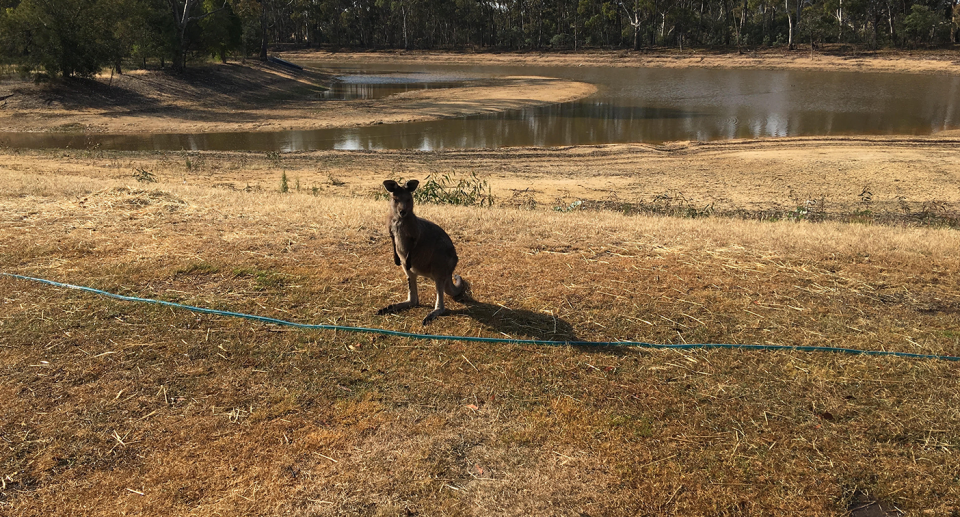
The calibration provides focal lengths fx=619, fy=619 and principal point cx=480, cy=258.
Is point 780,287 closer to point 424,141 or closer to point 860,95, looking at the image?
point 424,141

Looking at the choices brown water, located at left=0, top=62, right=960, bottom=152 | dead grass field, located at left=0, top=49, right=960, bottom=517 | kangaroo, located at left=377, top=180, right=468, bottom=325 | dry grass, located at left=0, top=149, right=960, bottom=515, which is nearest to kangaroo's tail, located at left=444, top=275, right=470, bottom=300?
kangaroo, located at left=377, top=180, right=468, bottom=325

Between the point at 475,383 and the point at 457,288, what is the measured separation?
58.6 inches

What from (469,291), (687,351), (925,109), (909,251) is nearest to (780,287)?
(687,351)

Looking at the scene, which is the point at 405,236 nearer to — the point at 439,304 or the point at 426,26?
the point at 439,304

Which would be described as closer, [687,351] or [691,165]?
[687,351]

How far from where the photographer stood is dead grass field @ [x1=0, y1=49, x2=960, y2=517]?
374 centimetres

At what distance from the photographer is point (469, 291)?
255 inches

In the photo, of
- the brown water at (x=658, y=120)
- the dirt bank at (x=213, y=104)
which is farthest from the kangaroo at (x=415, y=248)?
the dirt bank at (x=213, y=104)

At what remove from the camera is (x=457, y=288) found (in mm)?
6137

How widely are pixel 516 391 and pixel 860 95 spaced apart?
1794 inches

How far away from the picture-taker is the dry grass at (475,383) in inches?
147

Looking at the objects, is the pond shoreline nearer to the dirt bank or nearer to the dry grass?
the dirt bank

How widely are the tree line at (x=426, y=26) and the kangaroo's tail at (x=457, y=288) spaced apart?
33084mm

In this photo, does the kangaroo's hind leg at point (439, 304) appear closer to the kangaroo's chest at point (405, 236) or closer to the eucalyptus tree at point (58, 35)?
the kangaroo's chest at point (405, 236)
